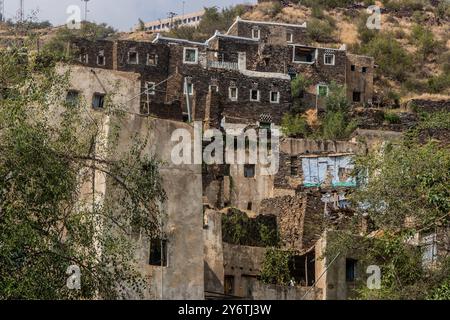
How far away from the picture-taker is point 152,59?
204 feet

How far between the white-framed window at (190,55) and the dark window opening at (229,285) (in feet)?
87.7

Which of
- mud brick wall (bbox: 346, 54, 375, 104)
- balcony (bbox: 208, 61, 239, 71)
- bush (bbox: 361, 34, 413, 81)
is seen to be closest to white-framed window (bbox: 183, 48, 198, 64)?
balcony (bbox: 208, 61, 239, 71)

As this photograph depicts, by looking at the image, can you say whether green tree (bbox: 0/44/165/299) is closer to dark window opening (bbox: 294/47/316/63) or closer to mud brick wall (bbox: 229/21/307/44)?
dark window opening (bbox: 294/47/316/63)

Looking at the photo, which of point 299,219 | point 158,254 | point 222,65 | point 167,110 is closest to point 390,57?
point 222,65

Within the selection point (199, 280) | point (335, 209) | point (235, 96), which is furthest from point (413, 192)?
point (235, 96)

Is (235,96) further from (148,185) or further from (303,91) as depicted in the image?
(148,185)

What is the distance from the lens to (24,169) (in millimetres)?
21906

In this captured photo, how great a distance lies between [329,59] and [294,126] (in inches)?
417

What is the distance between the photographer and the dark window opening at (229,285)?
3634 centimetres

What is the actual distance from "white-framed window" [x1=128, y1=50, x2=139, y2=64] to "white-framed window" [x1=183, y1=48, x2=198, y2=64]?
247 centimetres

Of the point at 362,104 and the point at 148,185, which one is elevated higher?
the point at 362,104

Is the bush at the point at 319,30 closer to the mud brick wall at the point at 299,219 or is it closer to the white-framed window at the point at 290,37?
the white-framed window at the point at 290,37

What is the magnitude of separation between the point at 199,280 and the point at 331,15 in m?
62.3

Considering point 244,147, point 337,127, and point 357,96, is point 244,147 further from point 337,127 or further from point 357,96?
point 357,96
